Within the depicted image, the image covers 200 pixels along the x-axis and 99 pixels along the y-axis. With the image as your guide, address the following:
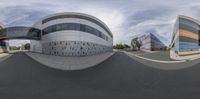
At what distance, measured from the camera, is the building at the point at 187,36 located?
38.6m

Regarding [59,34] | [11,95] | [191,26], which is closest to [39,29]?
[59,34]

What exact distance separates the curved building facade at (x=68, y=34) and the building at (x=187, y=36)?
2195 cm

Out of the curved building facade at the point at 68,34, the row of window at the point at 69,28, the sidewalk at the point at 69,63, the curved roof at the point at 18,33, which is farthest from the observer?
the curved roof at the point at 18,33

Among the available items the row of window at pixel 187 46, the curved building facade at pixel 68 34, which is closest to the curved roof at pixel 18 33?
the curved building facade at pixel 68 34

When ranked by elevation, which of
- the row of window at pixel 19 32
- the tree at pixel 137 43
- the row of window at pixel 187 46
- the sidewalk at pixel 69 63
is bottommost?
the sidewalk at pixel 69 63

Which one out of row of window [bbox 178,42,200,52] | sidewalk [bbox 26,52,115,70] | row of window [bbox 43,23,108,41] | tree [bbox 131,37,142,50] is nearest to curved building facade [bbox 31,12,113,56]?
row of window [bbox 43,23,108,41]

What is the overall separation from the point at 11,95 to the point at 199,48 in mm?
46457

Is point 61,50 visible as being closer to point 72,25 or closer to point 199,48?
point 72,25

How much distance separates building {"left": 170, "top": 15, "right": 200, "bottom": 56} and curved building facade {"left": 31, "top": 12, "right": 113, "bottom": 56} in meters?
22.0

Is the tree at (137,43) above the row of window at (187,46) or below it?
above

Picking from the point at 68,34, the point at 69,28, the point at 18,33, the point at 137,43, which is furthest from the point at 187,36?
the point at 18,33

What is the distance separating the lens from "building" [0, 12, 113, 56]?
38.5 meters

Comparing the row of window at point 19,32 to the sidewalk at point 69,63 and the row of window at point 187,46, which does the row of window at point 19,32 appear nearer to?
the sidewalk at point 69,63

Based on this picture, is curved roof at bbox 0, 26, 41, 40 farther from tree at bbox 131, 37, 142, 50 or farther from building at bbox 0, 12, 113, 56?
tree at bbox 131, 37, 142, 50
